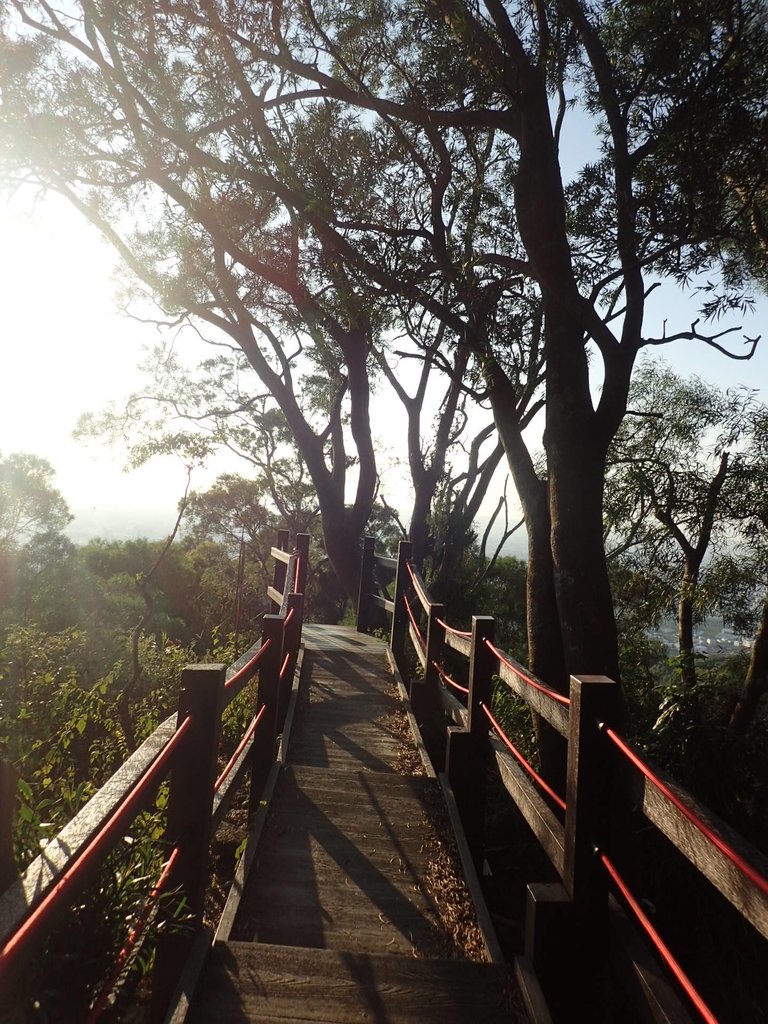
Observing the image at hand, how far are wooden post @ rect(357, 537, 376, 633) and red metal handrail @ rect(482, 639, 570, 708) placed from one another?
7400 millimetres

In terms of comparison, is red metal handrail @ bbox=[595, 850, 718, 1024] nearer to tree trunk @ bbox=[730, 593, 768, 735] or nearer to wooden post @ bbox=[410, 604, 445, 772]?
wooden post @ bbox=[410, 604, 445, 772]

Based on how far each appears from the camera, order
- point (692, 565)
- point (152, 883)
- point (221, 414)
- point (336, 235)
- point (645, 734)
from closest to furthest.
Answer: point (152, 883)
point (645, 734)
point (336, 235)
point (692, 565)
point (221, 414)

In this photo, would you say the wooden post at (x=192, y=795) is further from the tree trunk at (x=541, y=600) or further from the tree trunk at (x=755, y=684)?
the tree trunk at (x=755, y=684)

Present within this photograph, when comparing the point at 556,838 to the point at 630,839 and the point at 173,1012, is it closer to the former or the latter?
the point at 173,1012

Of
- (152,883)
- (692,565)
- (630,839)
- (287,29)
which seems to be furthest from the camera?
(692,565)

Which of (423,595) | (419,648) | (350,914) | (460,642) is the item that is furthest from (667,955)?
(423,595)

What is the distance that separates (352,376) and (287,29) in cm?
552

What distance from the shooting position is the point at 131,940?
223 cm

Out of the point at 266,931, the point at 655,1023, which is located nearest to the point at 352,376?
the point at 266,931

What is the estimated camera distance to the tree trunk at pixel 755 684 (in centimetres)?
1029

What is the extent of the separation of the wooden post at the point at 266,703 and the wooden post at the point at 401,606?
4.18 m

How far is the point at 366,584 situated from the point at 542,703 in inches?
348

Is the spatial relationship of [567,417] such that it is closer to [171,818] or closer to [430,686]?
[430,686]

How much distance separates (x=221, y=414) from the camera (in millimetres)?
22500
